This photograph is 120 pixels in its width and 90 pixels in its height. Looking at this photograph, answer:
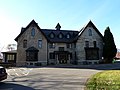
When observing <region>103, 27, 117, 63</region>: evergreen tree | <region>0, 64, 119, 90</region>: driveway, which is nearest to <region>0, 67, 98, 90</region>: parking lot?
<region>0, 64, 119, 90</region>: driveway

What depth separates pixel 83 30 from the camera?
44094mm

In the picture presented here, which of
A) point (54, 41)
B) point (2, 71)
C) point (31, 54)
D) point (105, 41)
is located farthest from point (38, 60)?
point (2, 71)

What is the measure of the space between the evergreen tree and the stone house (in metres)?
1.86

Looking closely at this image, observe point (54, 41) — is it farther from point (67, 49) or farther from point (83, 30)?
point (83, 30)

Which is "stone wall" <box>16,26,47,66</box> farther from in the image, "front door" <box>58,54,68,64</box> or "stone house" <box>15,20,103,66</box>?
"front door" <box>58,54,68,64</box>

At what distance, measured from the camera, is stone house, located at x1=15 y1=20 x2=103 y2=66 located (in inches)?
1676

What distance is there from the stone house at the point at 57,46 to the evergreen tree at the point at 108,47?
1859 millimetres

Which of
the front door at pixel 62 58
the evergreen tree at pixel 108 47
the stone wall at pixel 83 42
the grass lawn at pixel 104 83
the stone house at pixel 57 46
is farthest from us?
the front door at pixel 62 58

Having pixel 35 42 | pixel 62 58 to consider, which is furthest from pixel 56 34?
pixel 62 58

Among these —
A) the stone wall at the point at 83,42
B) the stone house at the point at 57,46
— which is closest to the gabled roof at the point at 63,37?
the stone house at the point at 57,46

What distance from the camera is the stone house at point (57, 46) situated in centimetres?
4256

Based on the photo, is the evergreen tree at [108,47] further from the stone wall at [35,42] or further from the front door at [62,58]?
the stone wall at [35,42]

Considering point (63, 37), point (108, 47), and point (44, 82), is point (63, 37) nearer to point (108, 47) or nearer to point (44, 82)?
point (108, 47)

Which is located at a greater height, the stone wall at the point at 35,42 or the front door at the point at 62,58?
the stone wall at the point at 35,42
